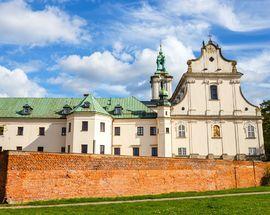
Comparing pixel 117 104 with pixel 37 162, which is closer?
pixel 37 162

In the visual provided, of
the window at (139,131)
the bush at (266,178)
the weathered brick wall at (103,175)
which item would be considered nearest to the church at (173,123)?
the window at (139,131)

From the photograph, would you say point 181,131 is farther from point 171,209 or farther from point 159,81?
point 171,209

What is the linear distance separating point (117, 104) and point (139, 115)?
3578 millimetres

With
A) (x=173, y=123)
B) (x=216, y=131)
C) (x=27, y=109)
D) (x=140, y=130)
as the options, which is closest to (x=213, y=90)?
(x=216, y=131)

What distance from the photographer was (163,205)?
61.6ft

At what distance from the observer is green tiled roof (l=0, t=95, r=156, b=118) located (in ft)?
143

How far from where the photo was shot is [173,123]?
42.9 metres

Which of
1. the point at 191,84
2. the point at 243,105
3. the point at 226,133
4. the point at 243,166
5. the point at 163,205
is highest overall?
the point at 191,84

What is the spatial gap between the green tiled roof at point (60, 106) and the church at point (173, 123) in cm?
12

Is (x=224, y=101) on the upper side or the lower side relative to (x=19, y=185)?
upper

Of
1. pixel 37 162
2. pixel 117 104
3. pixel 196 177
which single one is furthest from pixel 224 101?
pixel 37 162

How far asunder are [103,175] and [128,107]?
22.0 m

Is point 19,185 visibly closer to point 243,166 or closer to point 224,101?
point 243,166

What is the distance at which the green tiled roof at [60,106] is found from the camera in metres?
43.5
